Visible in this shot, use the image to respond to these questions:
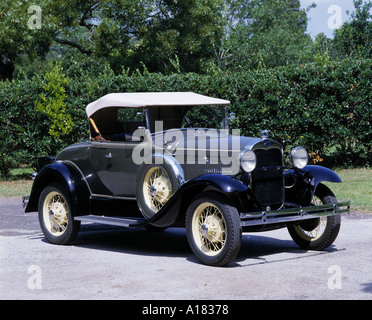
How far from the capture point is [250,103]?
15195 mm

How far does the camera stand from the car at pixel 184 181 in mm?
6637

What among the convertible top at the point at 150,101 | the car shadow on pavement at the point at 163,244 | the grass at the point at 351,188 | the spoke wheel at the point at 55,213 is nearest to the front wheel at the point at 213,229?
the car shadow on pavement at the point at 163,244

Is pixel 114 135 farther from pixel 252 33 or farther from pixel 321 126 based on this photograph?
pixel 252 33

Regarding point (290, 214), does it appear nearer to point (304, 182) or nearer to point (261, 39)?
point (304, 182)

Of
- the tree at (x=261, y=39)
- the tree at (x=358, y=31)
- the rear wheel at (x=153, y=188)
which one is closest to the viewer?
the rear wheel at (x=153, y=188)

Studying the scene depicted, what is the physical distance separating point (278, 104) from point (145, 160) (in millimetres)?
8325

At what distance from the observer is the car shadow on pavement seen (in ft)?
24.0

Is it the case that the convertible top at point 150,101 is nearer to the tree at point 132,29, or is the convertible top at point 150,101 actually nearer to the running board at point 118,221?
the running board at point 118,221

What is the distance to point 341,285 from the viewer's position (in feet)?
18.5

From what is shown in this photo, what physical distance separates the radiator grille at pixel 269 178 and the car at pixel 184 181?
0.04 feet

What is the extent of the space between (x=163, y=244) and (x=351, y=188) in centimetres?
563

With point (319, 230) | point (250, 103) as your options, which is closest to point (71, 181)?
point (319, 230)

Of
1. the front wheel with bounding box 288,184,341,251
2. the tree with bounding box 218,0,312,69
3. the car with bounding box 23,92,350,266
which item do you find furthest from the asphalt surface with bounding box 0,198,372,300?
the tree with bounding box 218,0,312,69
